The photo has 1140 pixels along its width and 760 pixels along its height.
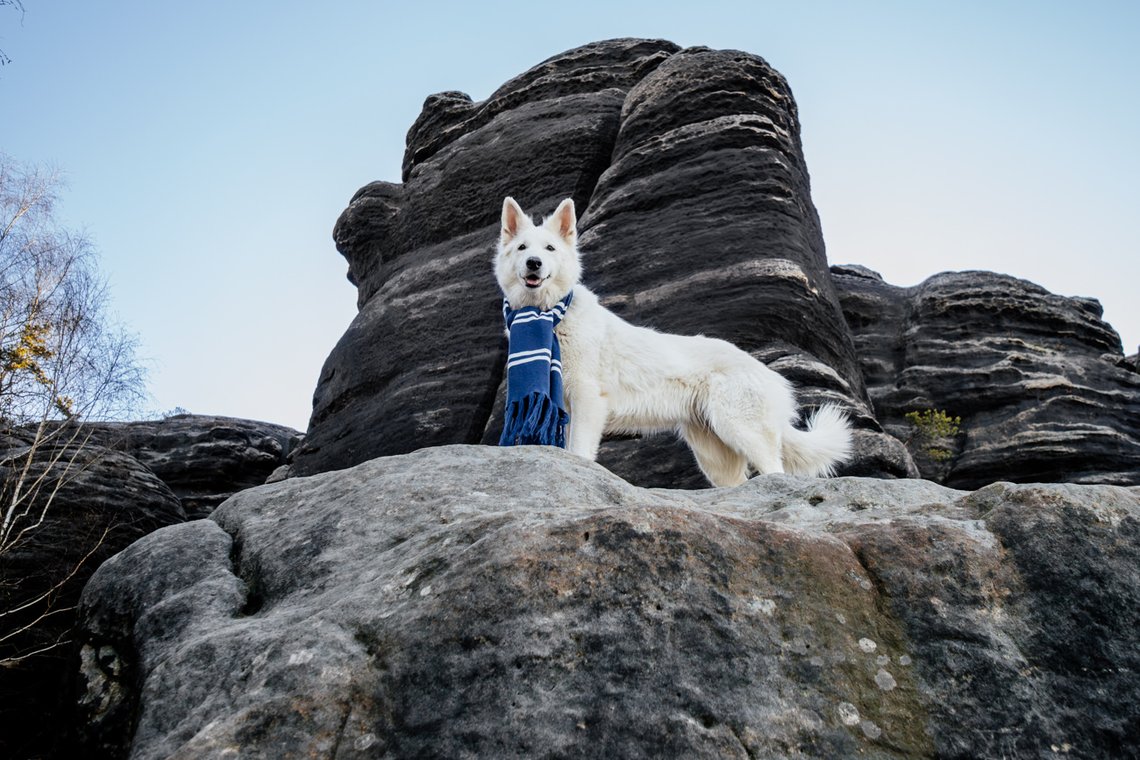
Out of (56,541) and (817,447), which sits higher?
(817,447)

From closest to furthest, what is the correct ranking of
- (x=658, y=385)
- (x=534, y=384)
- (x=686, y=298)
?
(x=534, y=384), (x=658, y=385), (x=686, y=298)

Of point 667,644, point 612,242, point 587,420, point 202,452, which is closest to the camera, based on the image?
point 667,644

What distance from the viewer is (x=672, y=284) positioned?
12898 mm

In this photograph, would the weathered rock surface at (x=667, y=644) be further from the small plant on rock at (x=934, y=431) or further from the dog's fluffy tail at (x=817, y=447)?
the small plant on rock at (x=934, y=431)

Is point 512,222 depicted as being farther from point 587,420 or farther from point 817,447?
point 817,447

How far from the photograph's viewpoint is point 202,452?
16438 millimetres

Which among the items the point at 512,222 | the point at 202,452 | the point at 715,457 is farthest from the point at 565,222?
the point at 202,452

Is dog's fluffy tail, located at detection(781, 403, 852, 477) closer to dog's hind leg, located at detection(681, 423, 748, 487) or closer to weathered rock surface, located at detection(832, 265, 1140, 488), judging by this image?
dog's hind leg, located at detection(681, 423, 748, 487)

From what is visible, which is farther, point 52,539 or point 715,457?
point 52,539

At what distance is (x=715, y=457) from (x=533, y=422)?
2.44 metres

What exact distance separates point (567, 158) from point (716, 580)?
12939mm

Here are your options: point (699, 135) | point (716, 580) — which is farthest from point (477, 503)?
point (699, 135)

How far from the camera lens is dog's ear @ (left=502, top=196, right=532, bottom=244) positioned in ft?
32.7

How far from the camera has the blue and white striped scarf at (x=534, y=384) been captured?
27.4 feet
